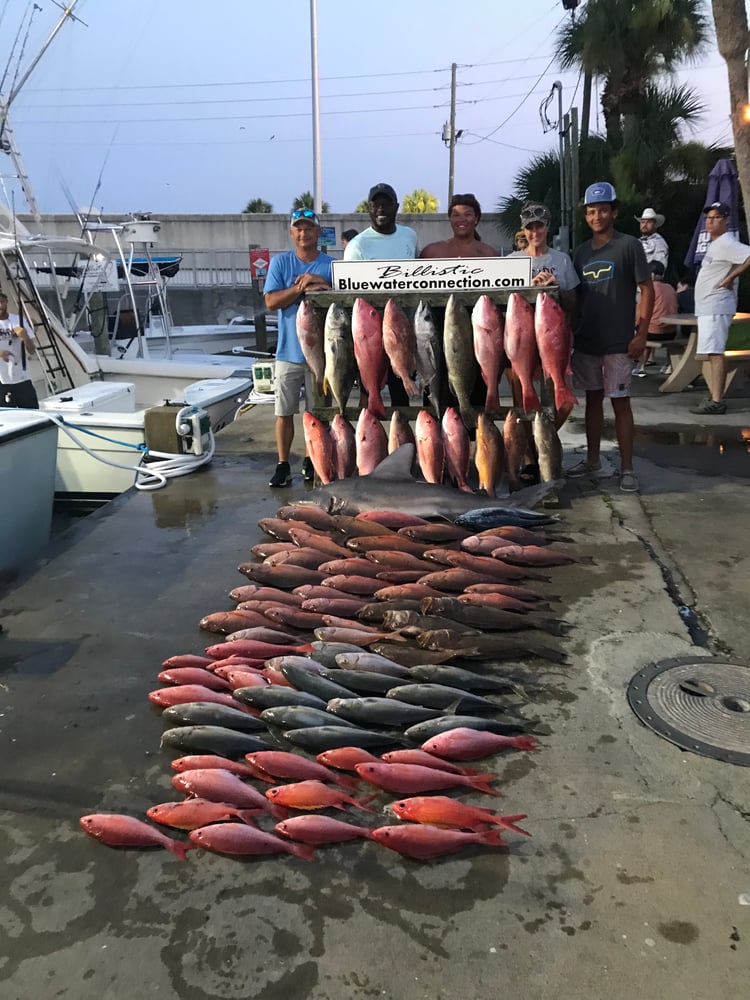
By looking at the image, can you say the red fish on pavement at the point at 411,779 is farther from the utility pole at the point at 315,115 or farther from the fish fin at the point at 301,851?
the utility pole at the point at 315,115

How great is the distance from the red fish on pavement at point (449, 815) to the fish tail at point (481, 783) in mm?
114

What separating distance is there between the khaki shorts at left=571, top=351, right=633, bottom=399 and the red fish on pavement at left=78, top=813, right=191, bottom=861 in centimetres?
470

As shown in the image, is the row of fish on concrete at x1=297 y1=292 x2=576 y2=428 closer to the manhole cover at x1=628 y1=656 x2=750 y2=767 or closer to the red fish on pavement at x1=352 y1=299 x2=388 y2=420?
the red fish on pavement at x1=352 y1=299 x2=388 y2=420

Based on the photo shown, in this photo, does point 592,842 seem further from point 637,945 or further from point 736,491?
point 736,491

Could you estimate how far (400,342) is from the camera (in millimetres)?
5234

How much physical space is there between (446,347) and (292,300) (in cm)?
136

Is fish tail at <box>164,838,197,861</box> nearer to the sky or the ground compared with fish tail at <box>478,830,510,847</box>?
nearer to the ground

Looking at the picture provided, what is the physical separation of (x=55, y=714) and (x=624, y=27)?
23136mm

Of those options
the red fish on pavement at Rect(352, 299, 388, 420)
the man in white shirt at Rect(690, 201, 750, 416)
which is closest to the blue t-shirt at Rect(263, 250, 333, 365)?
the red fish on pavement at Rect(352, 299, 388, 420)

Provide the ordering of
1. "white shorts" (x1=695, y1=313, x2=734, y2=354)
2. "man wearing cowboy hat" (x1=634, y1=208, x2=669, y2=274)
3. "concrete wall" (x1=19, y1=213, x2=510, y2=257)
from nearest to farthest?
"white shorts" (x1=695, y1=313, x2=734, y2=354)
"man wearing cowboy hat" (x1=634, y1=208, x2=669, y2=274)
"concrete wall" (x1=19, y1=213, x2=510, y2=257)

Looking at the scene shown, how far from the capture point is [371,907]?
2121mm

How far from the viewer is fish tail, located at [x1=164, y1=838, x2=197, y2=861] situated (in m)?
2.33

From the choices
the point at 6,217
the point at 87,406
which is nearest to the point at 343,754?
the point at 87,406

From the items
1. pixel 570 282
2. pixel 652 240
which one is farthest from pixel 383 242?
pixel 652 240
